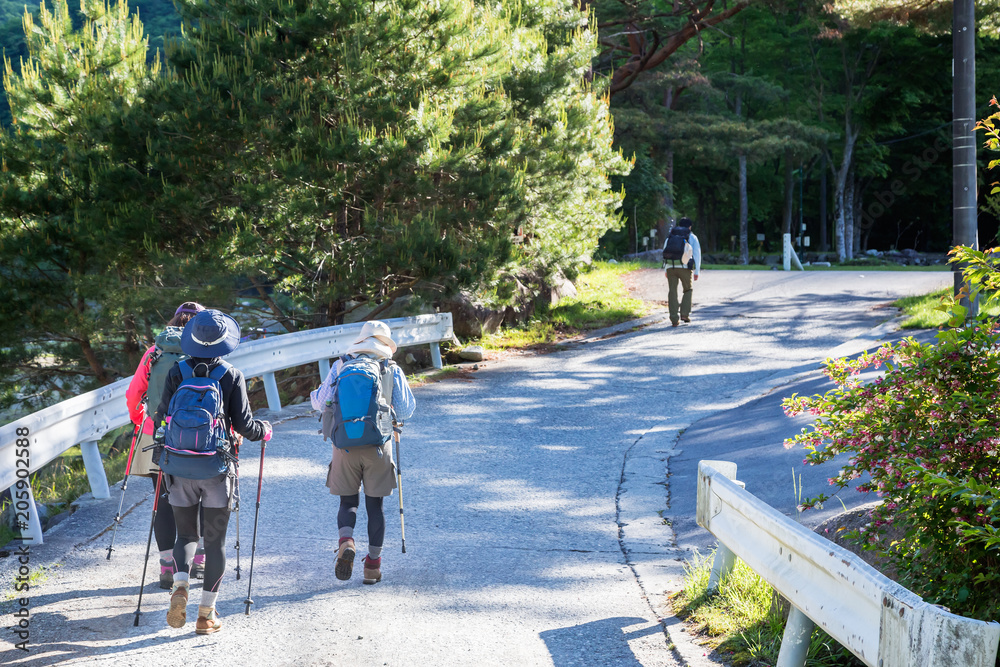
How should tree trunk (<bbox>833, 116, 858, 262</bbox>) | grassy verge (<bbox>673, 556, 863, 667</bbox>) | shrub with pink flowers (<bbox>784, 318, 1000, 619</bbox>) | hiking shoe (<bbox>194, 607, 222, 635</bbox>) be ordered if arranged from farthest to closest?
1. tree trunk (<bbox>833, 116, 858, 262</bbox>)
2. hiking shoe (<bbox>194, 607, 222, 635</bbox>)
3. grassy verge (<bbox>673, 556, 863, 667</bbox>)
4. shrub with pink flowers (<bbox>784, 318, 1000, 619</bbox>)

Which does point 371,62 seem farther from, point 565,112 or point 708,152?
point 708,152

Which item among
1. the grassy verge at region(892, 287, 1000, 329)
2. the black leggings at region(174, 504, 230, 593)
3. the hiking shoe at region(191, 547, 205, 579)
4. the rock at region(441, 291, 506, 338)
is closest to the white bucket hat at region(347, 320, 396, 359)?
the black leggings at region(174, 504, 230, 593)

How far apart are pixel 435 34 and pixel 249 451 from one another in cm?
719

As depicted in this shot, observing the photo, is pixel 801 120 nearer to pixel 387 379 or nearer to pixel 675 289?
pixel 675 289

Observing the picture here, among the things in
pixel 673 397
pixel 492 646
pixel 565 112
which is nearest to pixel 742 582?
pixel 492 646

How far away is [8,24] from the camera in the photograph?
3906 centimetres

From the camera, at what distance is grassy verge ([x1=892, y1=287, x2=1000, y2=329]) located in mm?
13461

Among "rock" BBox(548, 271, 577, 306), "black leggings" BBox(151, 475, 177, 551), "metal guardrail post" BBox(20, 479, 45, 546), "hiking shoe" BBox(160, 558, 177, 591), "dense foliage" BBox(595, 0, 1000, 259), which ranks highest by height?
"dense foliage" BBox(595, 0, 1000, 259)

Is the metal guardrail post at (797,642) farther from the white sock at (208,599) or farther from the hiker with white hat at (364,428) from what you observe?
the white sock at (208,599)

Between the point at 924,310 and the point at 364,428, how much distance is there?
12122 millimetres

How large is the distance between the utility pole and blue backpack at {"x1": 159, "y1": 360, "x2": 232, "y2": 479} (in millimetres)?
8292

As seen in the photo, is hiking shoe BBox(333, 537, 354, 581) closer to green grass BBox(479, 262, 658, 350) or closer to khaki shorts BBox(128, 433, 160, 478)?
khaki shorts BBox(128, 433, 160, 478)

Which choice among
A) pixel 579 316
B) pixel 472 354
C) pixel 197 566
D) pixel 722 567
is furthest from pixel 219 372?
pixel 579 316

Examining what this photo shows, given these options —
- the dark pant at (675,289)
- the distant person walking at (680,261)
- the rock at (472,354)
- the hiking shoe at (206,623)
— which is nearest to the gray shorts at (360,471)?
the hiking shoe at (206,623)
